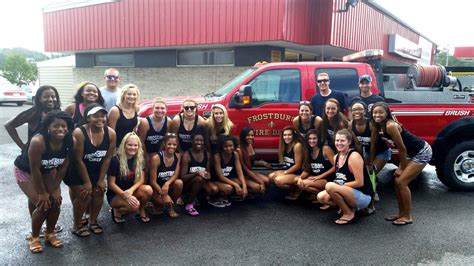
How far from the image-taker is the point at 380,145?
4637 mm

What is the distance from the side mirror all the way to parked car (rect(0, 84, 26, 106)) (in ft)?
67.1

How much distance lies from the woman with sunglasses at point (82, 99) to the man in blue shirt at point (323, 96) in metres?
2.72

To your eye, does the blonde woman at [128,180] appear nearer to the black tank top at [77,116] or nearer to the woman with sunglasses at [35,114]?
the black tank top at [77,116]

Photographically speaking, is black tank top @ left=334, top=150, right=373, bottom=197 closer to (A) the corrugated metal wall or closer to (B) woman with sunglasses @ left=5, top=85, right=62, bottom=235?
(B) woman with sunglasses @ left=5, top=85, right=62, bottom=235

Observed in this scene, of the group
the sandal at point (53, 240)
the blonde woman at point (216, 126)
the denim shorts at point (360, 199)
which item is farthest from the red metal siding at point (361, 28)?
the sandal at point (53, 240)

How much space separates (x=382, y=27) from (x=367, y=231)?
15911 mm

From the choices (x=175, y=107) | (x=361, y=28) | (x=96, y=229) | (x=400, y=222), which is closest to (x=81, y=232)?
(x=96, y=229)

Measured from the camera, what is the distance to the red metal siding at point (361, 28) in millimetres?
12453

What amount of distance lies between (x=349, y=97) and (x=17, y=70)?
107 feet

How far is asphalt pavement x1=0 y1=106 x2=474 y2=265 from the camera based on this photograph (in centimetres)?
342

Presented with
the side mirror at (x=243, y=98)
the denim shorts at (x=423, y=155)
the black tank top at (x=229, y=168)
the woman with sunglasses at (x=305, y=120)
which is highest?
the side mirror at (x=243, y=98)

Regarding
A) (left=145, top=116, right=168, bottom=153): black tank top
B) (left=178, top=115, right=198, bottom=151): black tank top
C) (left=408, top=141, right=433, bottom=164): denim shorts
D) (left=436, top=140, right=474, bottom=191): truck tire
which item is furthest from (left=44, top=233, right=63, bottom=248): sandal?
(left=436, top=140, right=474, bottom=191): truck tire

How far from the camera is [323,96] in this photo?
504cm

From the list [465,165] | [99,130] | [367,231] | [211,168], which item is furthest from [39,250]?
[465,165]
